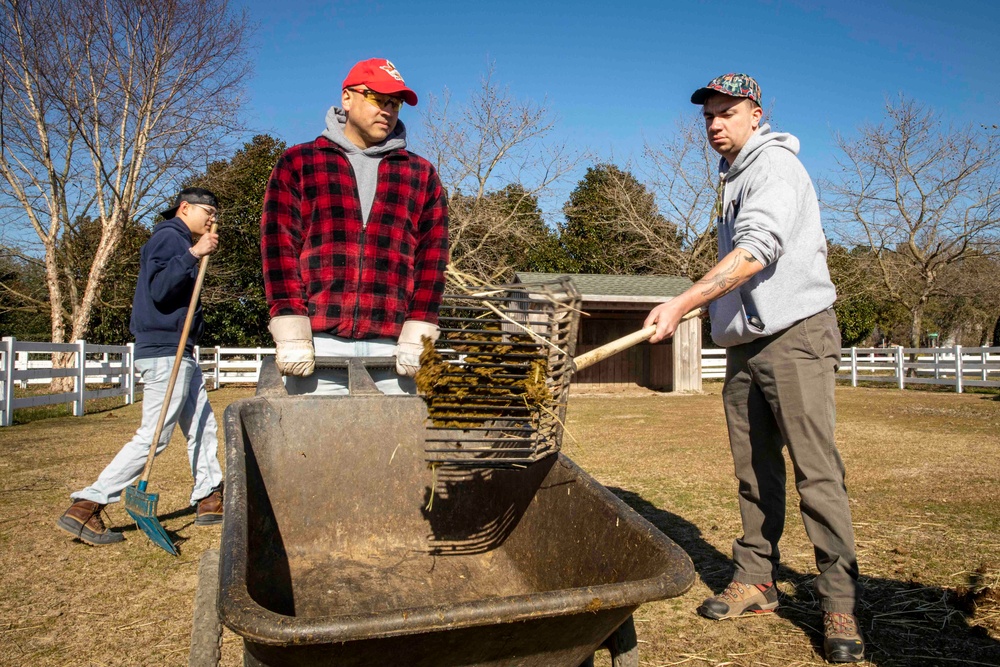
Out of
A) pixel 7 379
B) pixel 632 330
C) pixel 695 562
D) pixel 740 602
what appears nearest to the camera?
pixel 740 602

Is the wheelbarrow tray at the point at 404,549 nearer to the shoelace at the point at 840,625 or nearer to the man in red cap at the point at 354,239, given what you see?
the man in red cap at the point at 354,239

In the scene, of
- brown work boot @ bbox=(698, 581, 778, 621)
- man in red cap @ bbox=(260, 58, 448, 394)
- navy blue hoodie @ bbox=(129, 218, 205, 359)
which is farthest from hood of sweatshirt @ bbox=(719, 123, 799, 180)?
navy blue hoodie @ bbox=(129, 218, 205, 359)

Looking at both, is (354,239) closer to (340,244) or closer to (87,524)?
(340,244)

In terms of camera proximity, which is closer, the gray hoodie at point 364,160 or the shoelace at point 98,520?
the gray hoodie at point 364,160

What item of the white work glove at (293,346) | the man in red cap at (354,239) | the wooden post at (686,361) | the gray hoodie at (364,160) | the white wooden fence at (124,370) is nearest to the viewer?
the white work glove at (293,346)

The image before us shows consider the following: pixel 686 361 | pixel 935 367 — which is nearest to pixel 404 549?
pixel 686 361

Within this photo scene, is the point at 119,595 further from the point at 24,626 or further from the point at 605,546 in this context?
the point at 605,546

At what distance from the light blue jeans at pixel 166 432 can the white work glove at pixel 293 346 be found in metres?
Answer: 1.58

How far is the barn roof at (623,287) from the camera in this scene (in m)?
16.6

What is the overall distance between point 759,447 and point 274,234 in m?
2.09

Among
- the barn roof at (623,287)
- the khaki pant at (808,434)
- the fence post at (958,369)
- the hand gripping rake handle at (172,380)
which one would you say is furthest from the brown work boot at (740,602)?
the fence post at (958,369)

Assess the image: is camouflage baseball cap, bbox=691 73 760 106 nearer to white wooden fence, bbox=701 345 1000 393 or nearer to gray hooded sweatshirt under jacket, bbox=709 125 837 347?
gray hooded sweatshirt under jacket, bbox=709 125 837 347

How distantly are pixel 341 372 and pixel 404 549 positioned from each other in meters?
0.76

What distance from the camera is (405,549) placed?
2805mm
